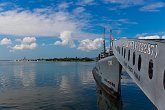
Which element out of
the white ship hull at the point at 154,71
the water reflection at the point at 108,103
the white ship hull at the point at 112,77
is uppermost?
the white ship hull at the point at 154,71

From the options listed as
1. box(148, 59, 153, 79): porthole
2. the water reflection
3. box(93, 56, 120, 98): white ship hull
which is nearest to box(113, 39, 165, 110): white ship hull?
box(148, 59, 153, 79): porthole

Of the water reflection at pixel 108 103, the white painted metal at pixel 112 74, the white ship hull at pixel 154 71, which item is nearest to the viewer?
the white ship hull at pixel 154 71

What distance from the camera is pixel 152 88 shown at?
13.4 metres

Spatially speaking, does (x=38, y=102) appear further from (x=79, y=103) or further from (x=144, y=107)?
(x=144, y=107)

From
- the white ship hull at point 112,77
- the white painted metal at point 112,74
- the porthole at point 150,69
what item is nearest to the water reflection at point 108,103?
the white ship hull at point 112,77

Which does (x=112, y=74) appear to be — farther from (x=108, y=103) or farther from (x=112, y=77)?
(x=108, y=103)

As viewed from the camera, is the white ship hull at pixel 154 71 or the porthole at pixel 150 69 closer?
the white ship hull at pixel 154 71

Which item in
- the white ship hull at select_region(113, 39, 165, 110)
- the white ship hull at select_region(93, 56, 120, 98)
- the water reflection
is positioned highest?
the white ship hull at select_region(113, 39, 165, 110)

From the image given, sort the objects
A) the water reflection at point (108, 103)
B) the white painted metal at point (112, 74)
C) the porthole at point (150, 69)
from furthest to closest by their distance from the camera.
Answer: the white painted metal at point (112, 74), the water reflection at point (108, 103), the porthole at point (150, 69)

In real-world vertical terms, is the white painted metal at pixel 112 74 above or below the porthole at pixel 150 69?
below

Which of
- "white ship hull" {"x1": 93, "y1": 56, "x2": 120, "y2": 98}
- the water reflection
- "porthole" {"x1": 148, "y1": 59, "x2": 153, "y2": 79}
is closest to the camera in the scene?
"porthole" {"x1": 148, "y1": 59, "x2": 153, "y2": 79}

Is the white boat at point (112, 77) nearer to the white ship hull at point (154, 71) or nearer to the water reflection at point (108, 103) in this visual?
the water reflection at point (108, 103)

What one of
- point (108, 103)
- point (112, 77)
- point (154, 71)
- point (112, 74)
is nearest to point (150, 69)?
point (154, 71)

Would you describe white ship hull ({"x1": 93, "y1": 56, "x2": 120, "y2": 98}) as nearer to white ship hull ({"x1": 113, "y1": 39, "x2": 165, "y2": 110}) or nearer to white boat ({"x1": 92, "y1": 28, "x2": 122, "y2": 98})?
white boat ({"x1": 92, "y1": 28, "x2": 122, "y2": 98})
